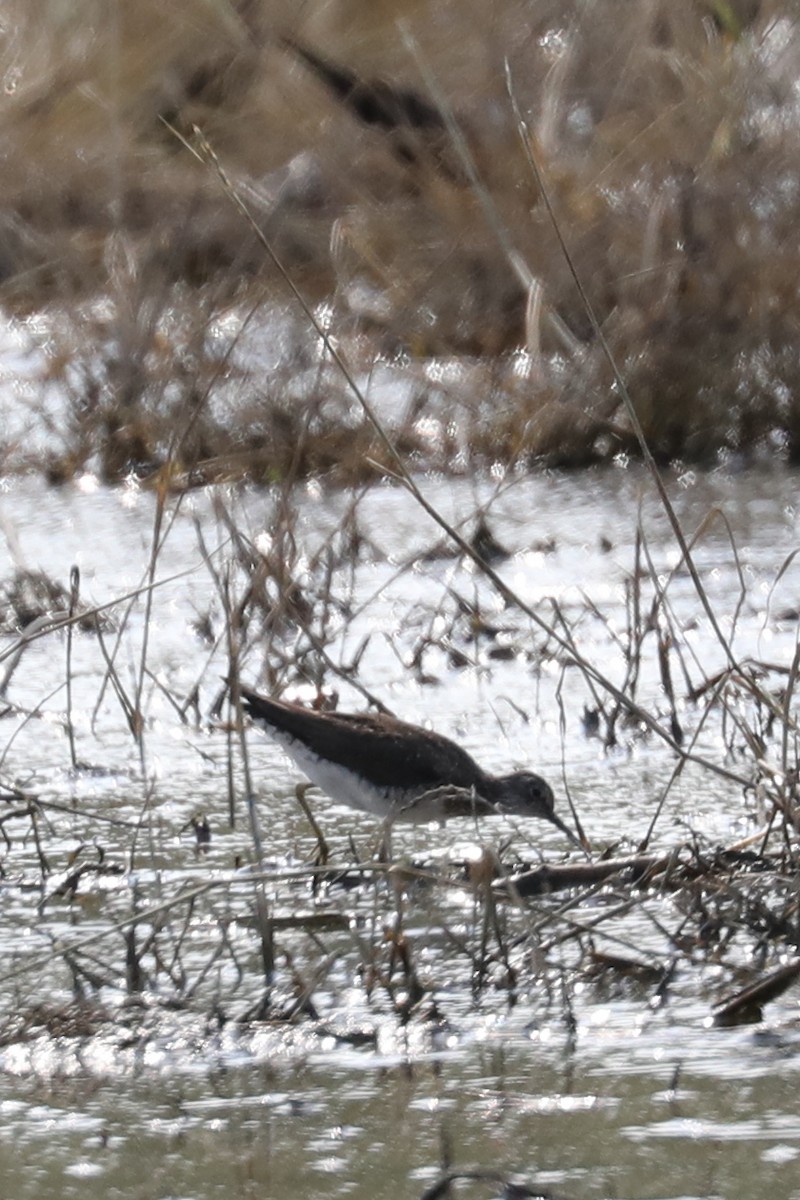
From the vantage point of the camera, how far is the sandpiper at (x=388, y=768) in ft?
13.6

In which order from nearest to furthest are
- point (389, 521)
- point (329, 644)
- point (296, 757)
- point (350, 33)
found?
point (296, 757) < point (329, 644) < point (389, 521) < point (350, 33)

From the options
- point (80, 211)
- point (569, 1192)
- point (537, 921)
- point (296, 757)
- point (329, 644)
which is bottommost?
point (569, 1192)

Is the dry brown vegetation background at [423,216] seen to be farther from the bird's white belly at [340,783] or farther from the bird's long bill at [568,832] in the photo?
the bird's long bill at [568,832]

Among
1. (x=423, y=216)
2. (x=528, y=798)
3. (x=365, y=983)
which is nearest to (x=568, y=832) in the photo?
(x=528, y=798)

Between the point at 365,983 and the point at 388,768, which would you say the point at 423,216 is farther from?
the point at 365,983

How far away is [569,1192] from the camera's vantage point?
2.54 m

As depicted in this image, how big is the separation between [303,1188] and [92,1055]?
51 cm

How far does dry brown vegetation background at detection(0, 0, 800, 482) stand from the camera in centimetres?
793

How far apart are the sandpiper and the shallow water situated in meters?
0.07

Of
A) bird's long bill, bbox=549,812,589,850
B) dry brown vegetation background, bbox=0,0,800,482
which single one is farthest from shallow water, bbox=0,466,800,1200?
dry brown vegetation background, bbox=0,0,800,482

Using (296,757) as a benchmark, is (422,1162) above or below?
below

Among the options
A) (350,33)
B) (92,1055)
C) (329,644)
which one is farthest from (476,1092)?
(350,33)

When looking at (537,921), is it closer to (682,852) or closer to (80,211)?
(682,852)

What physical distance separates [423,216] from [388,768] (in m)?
4.77
